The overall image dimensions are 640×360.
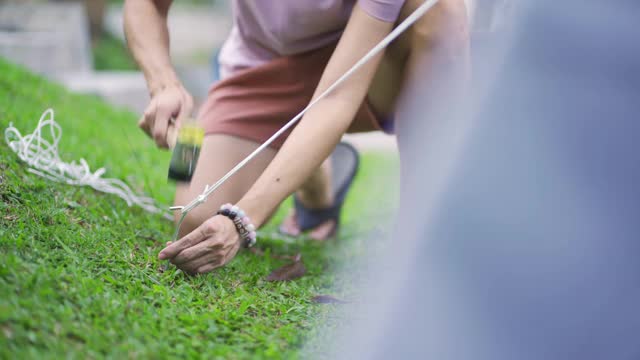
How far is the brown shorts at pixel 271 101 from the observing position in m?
1.85

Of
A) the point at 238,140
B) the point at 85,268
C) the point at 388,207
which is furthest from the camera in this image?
the point at 388,207

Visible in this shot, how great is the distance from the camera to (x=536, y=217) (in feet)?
4.06

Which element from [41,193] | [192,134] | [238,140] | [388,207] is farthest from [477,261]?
[388,207]

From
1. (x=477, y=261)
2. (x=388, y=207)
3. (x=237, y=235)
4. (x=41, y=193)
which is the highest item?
(x=477, y=261)

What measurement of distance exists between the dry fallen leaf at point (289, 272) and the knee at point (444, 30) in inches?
22.7

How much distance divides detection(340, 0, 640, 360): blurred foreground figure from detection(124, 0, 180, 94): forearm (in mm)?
711

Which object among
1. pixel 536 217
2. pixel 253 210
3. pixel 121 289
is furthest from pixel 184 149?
pixel 536 217

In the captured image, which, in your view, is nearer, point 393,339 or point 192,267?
point 393,339

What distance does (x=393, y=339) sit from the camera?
1.16 meters

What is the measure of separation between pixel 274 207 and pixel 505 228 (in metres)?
0.45

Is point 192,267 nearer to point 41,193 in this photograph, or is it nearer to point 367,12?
point 41,193

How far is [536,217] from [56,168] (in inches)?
47.2

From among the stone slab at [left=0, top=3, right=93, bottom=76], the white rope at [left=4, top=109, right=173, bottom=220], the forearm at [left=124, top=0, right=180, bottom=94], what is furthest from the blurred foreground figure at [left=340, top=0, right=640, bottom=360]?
the stone slab at [left=0, top=3, right=93, bottom=76]

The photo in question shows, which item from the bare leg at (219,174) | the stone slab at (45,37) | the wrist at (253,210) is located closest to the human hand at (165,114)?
the bare leg at (219,174)
